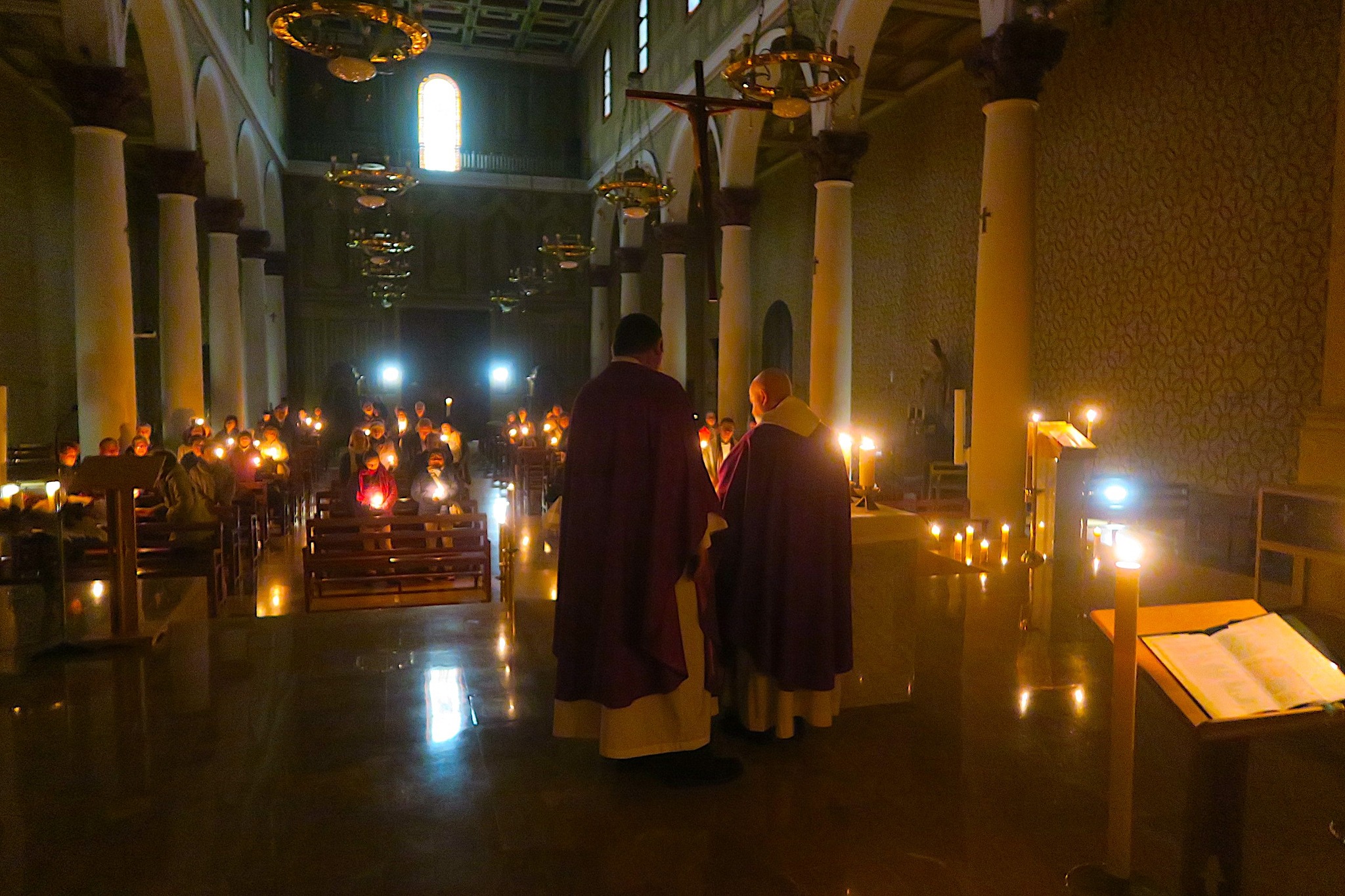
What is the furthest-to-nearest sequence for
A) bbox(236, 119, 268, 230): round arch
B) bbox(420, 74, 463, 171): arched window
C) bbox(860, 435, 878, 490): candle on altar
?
1. bbox(420, 74, 463, 171): arched window
2. bbox(236, 119, 268, 230): round arch
3. bbox(860, 435, 878, 490): candle on altar

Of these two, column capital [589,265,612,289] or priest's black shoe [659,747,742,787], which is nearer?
priest's black shoe [659,747,742,787]

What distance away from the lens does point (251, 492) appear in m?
10.1

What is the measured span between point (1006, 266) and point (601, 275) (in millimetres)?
18172

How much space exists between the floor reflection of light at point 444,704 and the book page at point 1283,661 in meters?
3.07

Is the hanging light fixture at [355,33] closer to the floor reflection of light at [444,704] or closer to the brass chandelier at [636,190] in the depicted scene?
the floor reflection of light at [444,704]

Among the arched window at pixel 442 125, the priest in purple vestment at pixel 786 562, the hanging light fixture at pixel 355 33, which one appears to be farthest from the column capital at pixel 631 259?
the priest in purple vestment at pixel 786 562

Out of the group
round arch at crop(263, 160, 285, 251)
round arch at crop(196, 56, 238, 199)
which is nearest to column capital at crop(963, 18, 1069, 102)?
round arch at crop(196, 56, 238, 199)

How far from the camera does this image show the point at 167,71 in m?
12.6

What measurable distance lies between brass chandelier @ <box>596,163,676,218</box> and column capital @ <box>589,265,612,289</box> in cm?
1215

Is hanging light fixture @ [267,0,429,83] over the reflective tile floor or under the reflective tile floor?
over

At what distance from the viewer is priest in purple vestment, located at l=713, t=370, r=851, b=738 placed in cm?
400

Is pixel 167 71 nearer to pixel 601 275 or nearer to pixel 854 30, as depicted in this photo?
pixel 854 30

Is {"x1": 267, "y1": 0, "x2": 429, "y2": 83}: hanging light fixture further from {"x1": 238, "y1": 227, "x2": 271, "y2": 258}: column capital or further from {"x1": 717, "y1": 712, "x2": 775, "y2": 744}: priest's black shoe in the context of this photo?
{"x1": 238, "y1": 227, "x2": 271, "y2": 258}: column capital

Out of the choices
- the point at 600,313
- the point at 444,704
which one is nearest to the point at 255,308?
the point at 600,313
